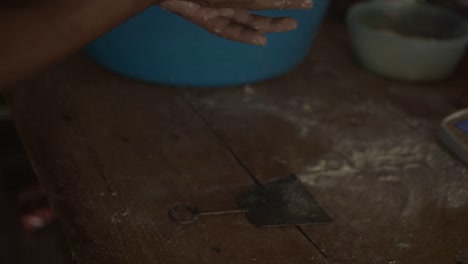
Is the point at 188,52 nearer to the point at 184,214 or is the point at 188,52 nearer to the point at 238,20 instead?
the point at 238,20

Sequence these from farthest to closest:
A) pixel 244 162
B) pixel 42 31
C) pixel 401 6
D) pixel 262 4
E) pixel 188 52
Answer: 1. pixel 401 6
2. pixel 188 52
3. pixel 244 162
4. pixel 262 4
5. pixel 42 31

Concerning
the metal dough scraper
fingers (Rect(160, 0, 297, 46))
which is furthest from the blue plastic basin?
the metal dough scraper

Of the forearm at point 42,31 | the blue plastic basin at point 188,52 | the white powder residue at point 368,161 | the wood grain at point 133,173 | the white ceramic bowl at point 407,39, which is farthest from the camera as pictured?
the white ceramic bowl at point 407,39

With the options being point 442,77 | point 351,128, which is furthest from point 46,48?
point 442,77

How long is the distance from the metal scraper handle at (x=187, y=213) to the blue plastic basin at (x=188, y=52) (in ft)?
1.06

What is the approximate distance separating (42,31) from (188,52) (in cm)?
43

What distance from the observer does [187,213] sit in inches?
28.4

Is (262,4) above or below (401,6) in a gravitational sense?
above

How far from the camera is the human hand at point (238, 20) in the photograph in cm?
74

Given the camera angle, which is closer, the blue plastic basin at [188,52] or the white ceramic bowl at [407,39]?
the blue plastic basin at [188,52]

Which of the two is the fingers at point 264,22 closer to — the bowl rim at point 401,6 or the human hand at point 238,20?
the human hand at point 238,20

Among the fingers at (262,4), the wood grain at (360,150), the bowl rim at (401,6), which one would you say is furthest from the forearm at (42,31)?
the bowl rim at (401,6)

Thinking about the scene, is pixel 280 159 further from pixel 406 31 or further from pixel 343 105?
pixel 406 31

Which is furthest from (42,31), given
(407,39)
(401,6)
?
(401,6)
